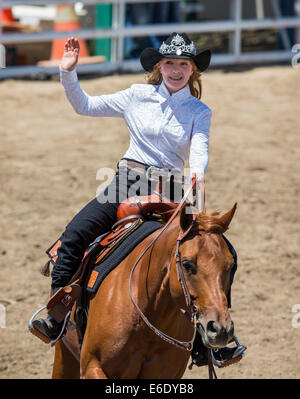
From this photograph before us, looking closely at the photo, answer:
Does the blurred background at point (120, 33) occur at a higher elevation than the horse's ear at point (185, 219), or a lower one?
higher

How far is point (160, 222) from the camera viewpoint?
15.9ft

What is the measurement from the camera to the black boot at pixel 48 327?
5102 mm

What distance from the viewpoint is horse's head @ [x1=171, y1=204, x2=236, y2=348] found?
3830 millimetres

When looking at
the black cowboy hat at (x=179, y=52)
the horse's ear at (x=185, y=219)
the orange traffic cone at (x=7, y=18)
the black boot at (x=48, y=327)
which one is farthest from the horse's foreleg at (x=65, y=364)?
the orange traffic cone at (x=7, y=18)

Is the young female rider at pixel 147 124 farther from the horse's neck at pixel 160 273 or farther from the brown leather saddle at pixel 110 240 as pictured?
the horse's neck at pixel 160 273

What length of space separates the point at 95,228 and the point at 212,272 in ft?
4.21

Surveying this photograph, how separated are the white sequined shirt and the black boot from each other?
127 centimetres

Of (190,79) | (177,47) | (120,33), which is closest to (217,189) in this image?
(120,33)

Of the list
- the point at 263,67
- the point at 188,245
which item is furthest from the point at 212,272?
the point at 263,67

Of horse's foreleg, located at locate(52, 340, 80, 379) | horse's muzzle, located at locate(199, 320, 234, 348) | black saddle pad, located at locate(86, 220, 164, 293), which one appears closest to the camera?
horse's muzzle, located at locate(199, 320, 234, 348)

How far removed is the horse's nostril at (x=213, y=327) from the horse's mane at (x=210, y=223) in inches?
20.9

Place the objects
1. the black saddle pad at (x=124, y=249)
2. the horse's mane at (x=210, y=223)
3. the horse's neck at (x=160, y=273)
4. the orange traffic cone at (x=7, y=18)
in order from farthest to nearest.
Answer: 1. the orange traffic cone at (x=7, y=18)
2. the black saddle pad at (x=124, y=249)
3. the horse's neck at (x=160, y=273)
4. the horse's mane at (x=210, y=223)

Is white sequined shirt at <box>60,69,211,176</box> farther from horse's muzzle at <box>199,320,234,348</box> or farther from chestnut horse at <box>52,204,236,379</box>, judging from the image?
horse's muzzle at <box>199,320,234,348</box>

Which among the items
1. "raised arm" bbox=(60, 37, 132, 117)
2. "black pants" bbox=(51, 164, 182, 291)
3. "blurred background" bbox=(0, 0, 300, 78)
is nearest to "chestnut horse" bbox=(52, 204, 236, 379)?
"black pants" bbox=(51, 164, 182, 291)
